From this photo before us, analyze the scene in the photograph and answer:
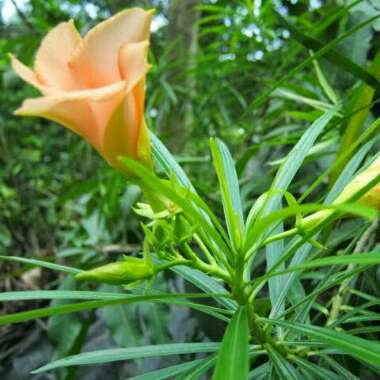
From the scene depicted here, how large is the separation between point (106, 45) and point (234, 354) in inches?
9.4

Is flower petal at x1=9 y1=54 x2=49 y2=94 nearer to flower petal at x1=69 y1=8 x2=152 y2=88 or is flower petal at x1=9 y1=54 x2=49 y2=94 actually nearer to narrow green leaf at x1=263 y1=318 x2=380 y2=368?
flower petal at x1=69 y1=8 x2=152 y2=88

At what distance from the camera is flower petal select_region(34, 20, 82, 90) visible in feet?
1.32

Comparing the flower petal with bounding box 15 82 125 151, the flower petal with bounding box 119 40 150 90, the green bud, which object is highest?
the flower petal with bounding box 119 40 150 90

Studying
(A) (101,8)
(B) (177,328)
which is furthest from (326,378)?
(A) (101,8)

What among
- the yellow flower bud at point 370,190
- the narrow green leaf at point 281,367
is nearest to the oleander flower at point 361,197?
the yellow flower bud at point 370,190

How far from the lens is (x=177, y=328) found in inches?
46.0

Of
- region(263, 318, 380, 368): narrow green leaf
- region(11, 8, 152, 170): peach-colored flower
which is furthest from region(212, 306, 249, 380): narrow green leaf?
region(11, 8, 152, 170): peach-colored flower

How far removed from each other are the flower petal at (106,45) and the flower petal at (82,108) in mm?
19

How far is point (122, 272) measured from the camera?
16.0 inches

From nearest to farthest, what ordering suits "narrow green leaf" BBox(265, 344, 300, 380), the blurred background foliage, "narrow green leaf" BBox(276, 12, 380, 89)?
"narrow green leaf" BBox(265, 344, 300, 380) → "narrow green leaf" BBox(276, 12, 380, 89) → the blurred background foliage

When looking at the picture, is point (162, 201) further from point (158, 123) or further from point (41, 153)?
point (41, 153)

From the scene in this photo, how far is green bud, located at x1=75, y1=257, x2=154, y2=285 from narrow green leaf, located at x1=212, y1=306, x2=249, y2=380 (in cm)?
8

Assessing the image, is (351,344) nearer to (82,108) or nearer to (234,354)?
(234,354)

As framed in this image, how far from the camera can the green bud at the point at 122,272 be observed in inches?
15.6
